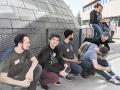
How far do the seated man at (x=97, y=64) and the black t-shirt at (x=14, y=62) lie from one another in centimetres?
184

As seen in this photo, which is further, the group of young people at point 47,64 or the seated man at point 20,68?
the group of young people at point 47,64

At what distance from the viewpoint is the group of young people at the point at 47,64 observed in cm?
444

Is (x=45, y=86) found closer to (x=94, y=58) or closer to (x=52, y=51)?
(x=52, y=51)

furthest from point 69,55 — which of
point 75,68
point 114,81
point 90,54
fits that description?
point 114,81

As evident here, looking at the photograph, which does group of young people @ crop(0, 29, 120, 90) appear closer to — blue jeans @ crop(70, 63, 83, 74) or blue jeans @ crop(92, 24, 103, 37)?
blue jeans @ crop(70, 63, 83, 74)

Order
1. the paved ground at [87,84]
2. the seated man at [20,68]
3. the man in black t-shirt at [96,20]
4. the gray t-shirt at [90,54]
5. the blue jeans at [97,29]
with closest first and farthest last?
the seated man at [20,68], the paved ground at [87,84], the gray t-shirt at [90,54], the man in black t-shirt at [96,20], the blue jeans at [97,29]

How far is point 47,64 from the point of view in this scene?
5.43 m

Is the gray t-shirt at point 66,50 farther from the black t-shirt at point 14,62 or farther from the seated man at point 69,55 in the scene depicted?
the black t-shirt at point 14,62

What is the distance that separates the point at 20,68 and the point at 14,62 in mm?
241

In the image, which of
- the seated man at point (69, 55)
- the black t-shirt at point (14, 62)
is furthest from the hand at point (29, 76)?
the seated man at point (69, 55)

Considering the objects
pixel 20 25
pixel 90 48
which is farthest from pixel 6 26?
pixel 90 48

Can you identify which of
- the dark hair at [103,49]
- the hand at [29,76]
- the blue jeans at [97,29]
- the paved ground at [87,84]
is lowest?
the paved ground at [87,84]

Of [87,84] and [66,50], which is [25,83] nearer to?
[66,50]

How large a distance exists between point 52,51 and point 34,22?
3.13 m
